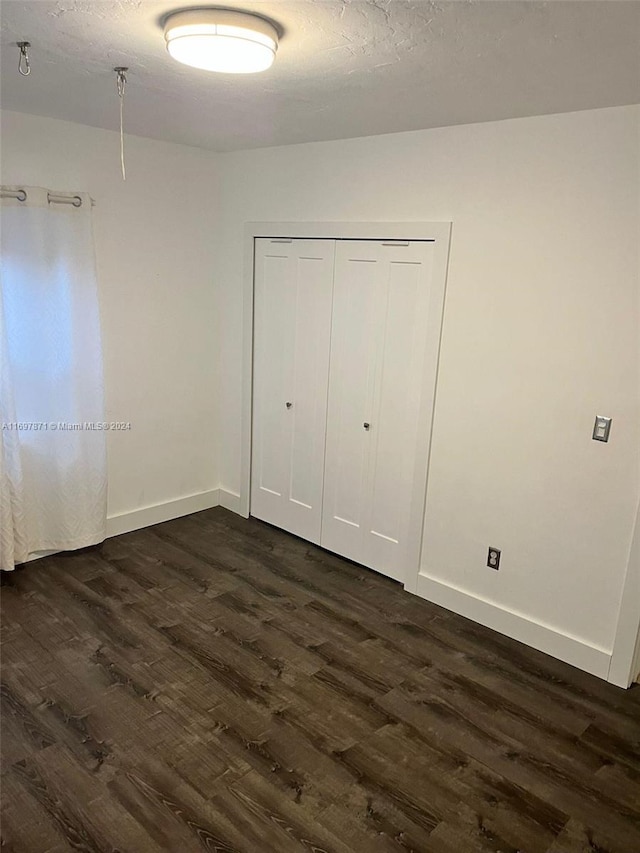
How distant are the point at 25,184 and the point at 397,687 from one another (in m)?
3.06

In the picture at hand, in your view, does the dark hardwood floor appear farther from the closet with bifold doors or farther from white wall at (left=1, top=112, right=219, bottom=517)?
white wall at (left=1, top=112, right=219, bottom=517)

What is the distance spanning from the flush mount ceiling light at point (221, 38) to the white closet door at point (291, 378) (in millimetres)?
1730

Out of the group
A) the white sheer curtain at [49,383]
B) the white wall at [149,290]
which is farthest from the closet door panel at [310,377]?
the white sheer curtain at [49,383]

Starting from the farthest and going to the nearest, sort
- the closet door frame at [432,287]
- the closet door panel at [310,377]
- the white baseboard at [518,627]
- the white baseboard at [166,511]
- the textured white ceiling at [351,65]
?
the white baseboard at [166,511] < the closet door panel at [310,377] < the closet door frame at [432,287] < the white baseboard at [518,627] < the textured white ceiling at [351,65]

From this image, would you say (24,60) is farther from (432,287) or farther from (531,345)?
(531,345)

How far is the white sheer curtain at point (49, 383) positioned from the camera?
3.23 meters

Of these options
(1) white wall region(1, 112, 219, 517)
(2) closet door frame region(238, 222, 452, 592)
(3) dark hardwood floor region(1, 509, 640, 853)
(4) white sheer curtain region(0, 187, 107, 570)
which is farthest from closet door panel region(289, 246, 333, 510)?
(4) white sheer curtain region(0, 187, 107, 570)

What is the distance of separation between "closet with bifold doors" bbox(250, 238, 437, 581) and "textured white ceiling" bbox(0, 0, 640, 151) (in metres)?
0.75

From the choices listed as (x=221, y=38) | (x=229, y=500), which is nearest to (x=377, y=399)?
(x=229, y=500)

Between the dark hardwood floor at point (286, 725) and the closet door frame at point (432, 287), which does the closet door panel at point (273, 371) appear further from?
the dark hardwood floor at point (286, 725)

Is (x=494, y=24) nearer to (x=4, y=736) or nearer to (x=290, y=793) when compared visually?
(x=290, y=793)

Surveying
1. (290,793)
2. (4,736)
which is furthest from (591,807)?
(4,736)

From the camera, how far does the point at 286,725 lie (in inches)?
97.8

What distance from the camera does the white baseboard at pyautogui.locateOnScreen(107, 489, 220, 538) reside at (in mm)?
4020
